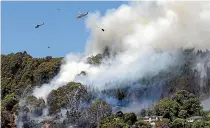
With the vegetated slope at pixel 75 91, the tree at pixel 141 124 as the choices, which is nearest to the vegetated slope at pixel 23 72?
the vegetated slope at pixel 75 91

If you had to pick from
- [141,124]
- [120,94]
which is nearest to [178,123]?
[141,124]

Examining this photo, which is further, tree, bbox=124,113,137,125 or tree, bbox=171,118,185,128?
tree, bbox=124,113,137,125

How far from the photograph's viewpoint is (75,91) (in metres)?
50.7

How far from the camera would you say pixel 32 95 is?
52.6 m

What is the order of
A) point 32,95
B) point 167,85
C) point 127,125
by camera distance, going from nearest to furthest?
point 127,125
point 32,95
point 167,85

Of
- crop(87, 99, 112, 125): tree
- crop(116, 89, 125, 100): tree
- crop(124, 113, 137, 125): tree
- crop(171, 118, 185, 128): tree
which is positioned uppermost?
crop(116, 89, 125, 100): tree

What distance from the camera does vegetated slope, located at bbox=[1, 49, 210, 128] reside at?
45.7 m

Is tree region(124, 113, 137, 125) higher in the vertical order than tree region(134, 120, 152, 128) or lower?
higher

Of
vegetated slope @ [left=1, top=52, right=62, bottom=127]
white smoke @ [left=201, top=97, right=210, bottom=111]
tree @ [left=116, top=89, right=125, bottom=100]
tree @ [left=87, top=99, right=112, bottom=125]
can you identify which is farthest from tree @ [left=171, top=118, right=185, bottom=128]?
vegetated slope @ [left=1, top=52, right=62, bottom=127]

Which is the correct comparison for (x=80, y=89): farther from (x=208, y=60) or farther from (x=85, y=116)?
(x=208, y=60)

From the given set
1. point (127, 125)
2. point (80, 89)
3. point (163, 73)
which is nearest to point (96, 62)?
point (163, 73)

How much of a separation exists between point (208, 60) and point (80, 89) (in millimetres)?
17240

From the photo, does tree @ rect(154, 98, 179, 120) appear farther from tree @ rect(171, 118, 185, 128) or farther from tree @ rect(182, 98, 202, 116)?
tree @ rect(171, 118, 185, 128)

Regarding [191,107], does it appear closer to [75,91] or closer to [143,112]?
[143,112]
